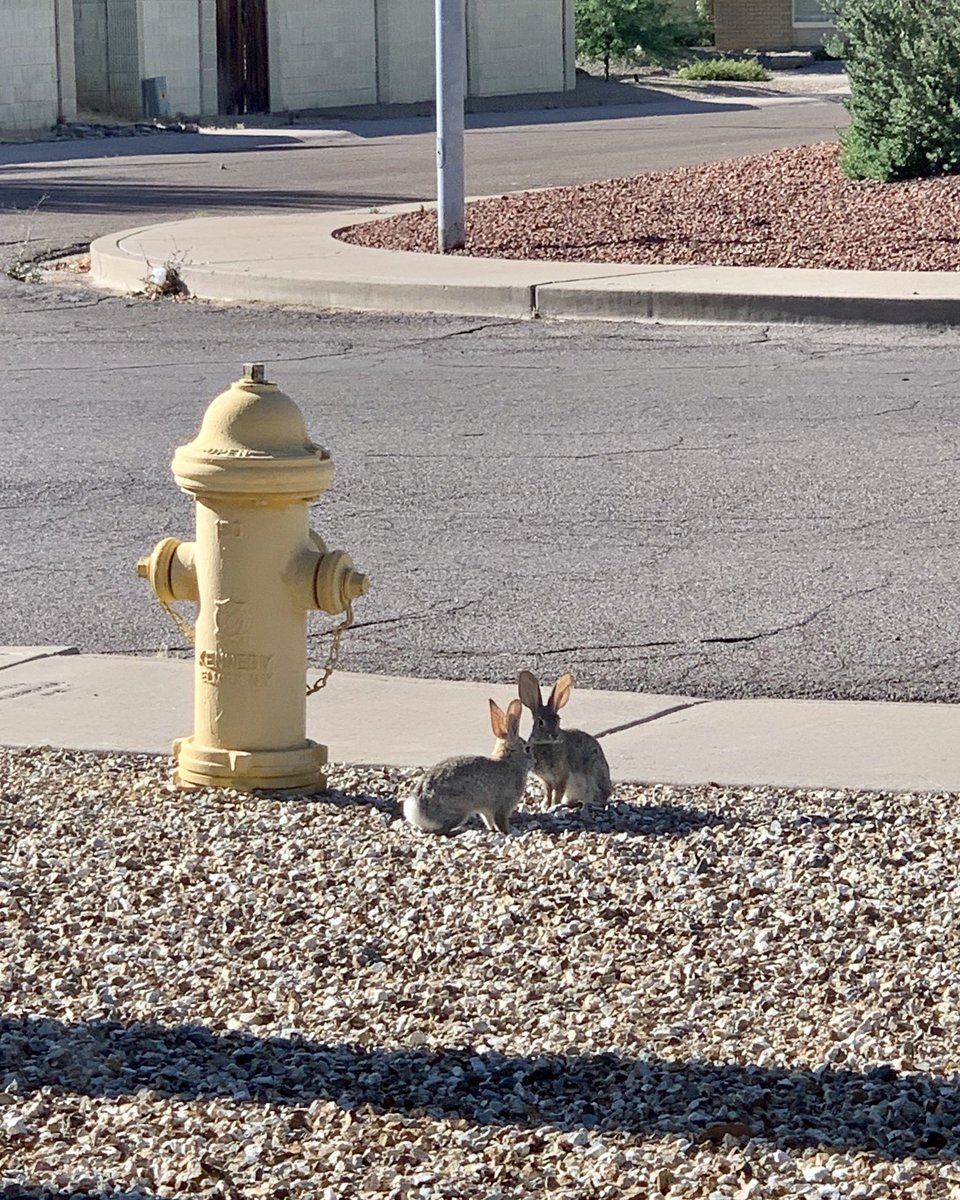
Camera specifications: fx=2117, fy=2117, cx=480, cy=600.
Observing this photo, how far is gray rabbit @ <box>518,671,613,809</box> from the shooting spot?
16.6 feet

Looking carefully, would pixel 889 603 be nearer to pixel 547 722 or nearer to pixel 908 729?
pixel 908 729

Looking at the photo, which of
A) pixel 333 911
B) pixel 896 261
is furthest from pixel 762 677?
pixel 896 261

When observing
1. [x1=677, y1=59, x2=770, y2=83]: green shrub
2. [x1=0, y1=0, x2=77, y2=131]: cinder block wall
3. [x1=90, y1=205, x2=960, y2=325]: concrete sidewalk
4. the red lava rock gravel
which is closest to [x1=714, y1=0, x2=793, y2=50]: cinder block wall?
[x1=677, y1=59, x2=770, y2=83]: green shrub

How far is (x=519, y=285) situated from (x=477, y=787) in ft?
32.7

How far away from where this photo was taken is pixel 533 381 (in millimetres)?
11742

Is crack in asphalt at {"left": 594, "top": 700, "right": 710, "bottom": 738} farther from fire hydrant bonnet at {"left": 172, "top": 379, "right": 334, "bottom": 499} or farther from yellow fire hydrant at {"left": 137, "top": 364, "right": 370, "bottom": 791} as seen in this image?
fire hydrant bonnet at {"left": 172, "top": 379, "right": 334, "bottom": 499}

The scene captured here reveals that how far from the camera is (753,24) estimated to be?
59.5 metres

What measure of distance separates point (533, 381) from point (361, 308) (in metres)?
3.57

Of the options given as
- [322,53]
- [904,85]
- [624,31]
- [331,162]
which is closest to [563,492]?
[904,85]

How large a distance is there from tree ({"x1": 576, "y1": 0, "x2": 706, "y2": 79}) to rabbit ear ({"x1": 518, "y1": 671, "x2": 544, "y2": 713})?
1859 inches

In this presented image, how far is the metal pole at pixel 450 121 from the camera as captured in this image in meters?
16.3

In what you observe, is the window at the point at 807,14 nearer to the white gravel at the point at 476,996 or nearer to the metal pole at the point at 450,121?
the metal pole at the point at 450,121

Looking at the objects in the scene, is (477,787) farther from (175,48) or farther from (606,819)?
(175,48)

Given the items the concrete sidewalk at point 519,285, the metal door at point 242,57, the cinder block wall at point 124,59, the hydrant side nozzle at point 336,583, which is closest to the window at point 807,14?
the metal door at point 242,57
